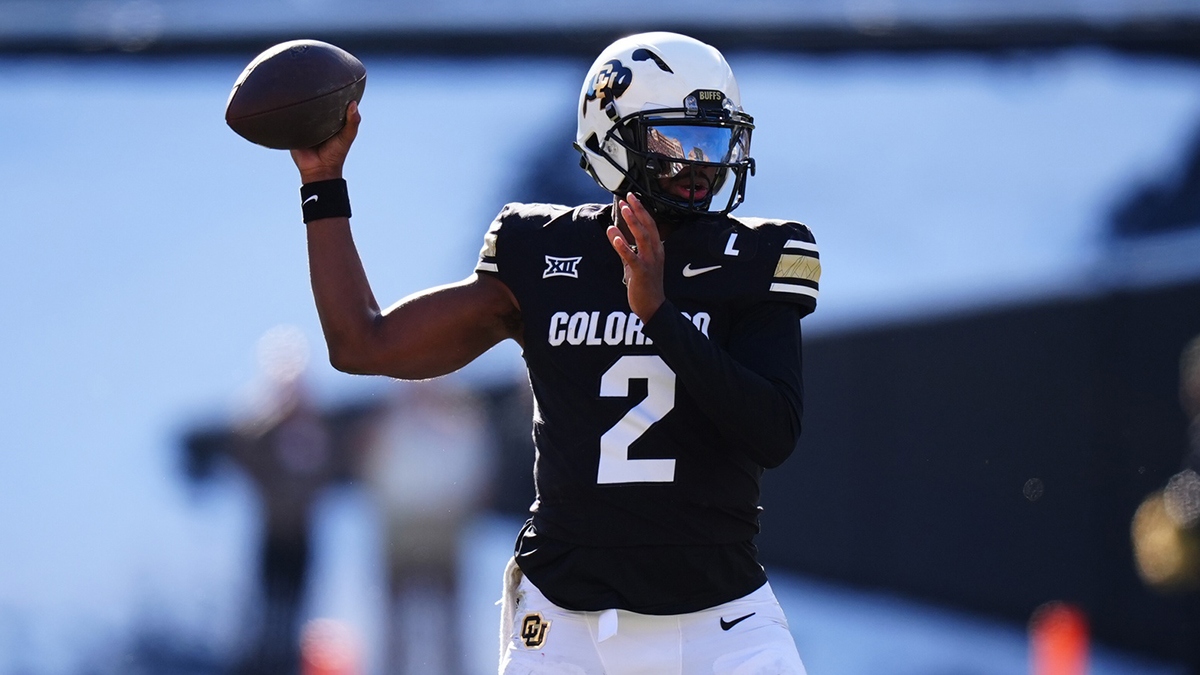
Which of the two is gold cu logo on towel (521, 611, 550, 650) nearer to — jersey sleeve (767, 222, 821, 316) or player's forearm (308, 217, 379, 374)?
player's forearm (308, 217, 379, 374)

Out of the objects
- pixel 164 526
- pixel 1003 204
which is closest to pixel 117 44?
pixel 164 526

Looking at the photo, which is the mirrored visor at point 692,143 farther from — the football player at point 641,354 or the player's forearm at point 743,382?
the player's forearm at point 743,382

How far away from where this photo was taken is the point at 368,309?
245 centimetres

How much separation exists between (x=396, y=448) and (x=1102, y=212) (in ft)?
9.22

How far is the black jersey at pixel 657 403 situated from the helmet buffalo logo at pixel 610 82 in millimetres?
258

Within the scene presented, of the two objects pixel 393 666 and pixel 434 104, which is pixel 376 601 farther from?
pixel 434 104

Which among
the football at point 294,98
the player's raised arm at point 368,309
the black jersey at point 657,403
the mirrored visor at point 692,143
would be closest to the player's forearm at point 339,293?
the player's raised arm at point 368,309

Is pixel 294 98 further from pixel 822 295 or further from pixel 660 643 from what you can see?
pixel 822 295

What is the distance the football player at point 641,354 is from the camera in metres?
2.19

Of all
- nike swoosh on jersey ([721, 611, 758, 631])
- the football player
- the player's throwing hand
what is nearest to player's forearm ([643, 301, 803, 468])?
the football player

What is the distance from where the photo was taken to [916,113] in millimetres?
5340

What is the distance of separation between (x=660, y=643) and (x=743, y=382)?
45 centimetres

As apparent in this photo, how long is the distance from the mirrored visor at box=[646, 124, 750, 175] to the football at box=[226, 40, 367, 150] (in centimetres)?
56

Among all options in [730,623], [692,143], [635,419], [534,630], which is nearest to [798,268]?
[692,143]
